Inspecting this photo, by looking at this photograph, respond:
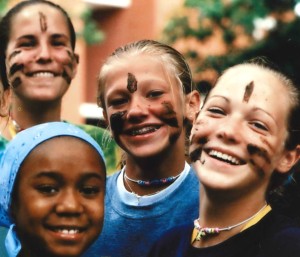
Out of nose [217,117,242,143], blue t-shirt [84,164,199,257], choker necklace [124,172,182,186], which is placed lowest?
blue t-shirt [84,164,199,257]

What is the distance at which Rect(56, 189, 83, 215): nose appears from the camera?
8.61 feet

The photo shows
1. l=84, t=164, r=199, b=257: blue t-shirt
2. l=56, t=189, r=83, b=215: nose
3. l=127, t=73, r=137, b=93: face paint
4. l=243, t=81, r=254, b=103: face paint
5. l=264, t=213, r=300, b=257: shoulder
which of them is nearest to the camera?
l=264, t=213, r=300, b=257: shoulder

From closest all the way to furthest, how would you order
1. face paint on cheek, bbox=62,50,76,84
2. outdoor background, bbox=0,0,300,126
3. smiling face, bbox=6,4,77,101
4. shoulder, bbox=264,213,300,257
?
shoulder, bbox=264,213,300,257, smiling face, bbox=6,4,77,101, face paint on cheek, bbox=62,50,76,84, outdoor background, bbox=0,0,300,126

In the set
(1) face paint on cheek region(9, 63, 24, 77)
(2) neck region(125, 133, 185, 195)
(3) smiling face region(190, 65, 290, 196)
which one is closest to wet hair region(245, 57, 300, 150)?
(3) smiling face region(190, 65, 290, 196)

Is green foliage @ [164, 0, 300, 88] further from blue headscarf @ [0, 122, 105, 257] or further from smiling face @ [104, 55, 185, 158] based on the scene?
blue headscarf @ [0, 122, 105, 257]

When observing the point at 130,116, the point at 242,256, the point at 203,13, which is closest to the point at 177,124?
the point at 130,116

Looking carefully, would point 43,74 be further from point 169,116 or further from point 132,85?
point 169,116

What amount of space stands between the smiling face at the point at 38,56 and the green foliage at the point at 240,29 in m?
3.62

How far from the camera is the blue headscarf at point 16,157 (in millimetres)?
2686

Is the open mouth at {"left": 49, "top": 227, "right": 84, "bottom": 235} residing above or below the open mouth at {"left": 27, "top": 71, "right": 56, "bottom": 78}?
below

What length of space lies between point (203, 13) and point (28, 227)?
627 cm

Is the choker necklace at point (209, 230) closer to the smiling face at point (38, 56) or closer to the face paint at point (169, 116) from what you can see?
the face paint at point (169, 116)

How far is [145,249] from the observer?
10.1 ft

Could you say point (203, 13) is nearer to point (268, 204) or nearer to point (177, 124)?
point (177, 124)
